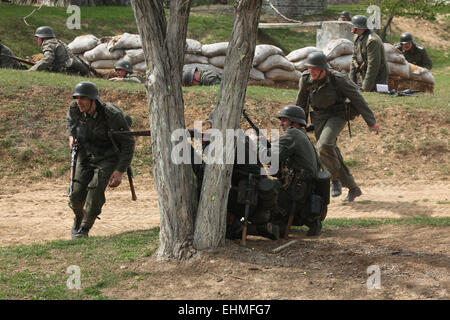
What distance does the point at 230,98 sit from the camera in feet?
18.4

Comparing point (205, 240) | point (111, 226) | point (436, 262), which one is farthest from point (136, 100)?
point (436, 262)

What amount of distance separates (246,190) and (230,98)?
42.1 inches

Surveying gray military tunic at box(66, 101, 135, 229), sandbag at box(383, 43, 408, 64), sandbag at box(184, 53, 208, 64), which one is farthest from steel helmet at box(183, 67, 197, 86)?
gray military tunic at box(66, 101, 135, 229)

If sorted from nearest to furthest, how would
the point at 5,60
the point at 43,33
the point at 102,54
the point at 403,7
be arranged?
the point at 43,33 < the point at 5,60 < the point at 102,54 < the point at 403,7

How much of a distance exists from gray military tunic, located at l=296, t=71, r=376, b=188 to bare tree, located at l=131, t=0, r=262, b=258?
11.2 feet

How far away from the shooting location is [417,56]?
17547 mm

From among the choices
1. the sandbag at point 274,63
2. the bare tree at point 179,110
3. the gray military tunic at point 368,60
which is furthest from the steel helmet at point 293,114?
the sandbag at point 274,63

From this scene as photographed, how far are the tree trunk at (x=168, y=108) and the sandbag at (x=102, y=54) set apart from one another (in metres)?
10.9

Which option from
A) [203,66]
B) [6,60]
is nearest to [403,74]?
[203,66]

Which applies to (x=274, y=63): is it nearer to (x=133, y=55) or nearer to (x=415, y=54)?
(x=133, y=55)

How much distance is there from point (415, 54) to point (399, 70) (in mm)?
993

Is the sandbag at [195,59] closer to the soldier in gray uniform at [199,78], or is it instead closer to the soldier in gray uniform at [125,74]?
the soldier in gray uniform at [199,78]

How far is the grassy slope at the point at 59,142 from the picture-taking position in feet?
18.2

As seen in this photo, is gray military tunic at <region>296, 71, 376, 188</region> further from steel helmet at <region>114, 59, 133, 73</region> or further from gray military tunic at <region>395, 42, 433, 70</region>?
gray military tunic at <region>395, 42, 433, 70</region>
